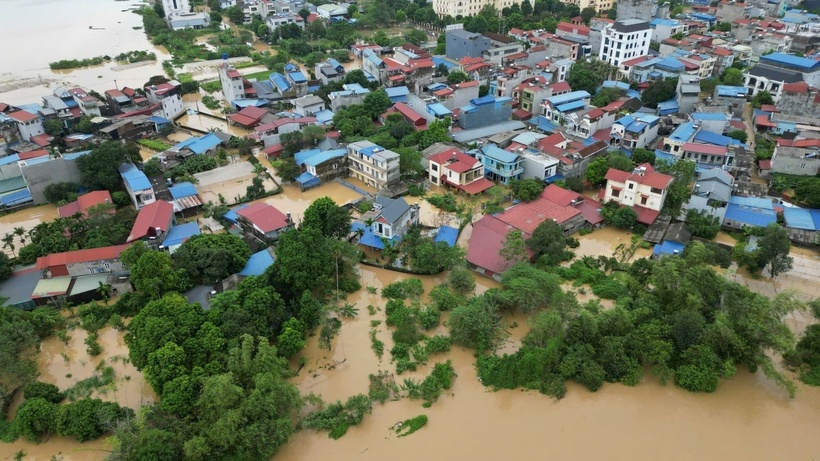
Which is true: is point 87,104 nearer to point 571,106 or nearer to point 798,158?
point 571,106

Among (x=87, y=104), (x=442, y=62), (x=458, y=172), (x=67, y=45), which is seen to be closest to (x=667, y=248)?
(x=458, y=172)

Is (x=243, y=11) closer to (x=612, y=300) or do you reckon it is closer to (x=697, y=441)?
(x=612, y=300)

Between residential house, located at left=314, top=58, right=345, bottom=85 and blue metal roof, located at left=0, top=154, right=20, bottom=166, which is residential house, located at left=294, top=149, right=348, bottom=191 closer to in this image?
residential house, located at left=314, top=58, right=345, bottom=85

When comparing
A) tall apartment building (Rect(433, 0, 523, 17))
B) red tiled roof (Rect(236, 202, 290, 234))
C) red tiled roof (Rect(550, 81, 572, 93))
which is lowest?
red tiled roof (Rect(236, 202, 290, 234))

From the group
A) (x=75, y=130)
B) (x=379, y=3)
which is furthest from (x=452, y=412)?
(x=379, y=3)

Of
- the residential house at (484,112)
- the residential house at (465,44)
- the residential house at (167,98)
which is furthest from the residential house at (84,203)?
the residential house at (465,44)

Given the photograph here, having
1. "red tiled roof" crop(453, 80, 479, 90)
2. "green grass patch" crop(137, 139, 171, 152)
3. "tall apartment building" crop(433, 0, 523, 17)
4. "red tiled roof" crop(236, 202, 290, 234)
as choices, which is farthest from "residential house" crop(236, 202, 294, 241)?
"tall apartment building" crop(433, 0, 523, 17)
